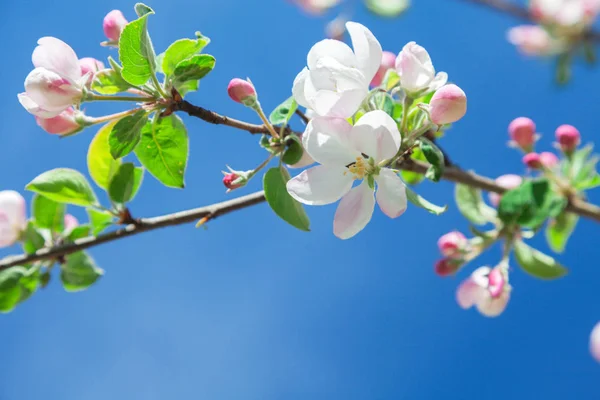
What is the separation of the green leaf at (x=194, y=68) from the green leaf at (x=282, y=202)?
0.57 ft

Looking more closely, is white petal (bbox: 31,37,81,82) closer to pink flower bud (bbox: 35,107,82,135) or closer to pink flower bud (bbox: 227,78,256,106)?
pink flower bud (bbox: 35,107,82,135)

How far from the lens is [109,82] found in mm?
891

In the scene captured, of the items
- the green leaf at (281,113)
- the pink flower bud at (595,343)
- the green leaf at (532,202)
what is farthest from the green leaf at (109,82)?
the pink flower bud at (595,343)

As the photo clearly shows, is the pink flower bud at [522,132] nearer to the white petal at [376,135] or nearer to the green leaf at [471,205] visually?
the green leaf at [471,205]

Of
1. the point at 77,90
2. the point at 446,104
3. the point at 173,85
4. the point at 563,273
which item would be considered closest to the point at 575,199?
the point at 563,273

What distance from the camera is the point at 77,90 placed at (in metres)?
0.86

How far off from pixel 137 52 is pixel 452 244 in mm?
875

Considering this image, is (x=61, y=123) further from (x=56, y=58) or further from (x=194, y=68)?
(x=194, y=68)

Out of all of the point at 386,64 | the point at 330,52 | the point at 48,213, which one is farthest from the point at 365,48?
the point at 48,213

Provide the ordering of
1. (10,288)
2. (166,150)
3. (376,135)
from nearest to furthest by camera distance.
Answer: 1. (376,135)
2. (166,150)
3. (10,288)

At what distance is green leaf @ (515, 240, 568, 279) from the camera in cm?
136

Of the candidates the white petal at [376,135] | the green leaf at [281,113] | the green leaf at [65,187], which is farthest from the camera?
the green leaf at [65,187]

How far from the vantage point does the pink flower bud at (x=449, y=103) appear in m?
0.79

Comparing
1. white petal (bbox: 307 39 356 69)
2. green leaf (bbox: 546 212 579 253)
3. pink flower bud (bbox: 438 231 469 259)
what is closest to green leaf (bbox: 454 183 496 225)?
pink flower bud (bbox: 438 231 469 259)
